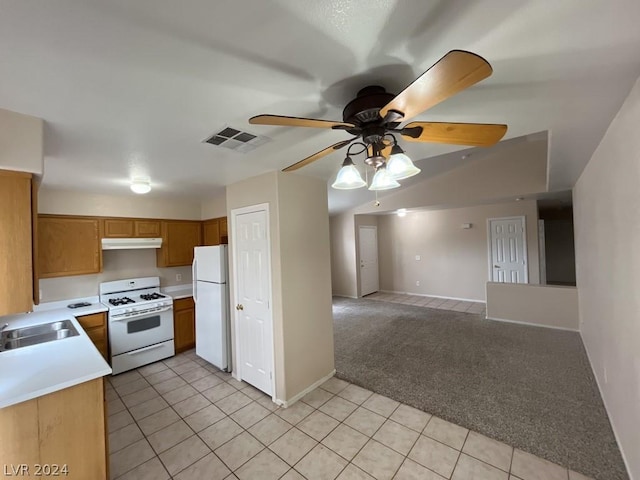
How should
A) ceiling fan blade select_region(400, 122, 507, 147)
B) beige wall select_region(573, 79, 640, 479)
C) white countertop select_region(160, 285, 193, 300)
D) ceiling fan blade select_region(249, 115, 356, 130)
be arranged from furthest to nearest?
white countertop select_region(160, 285, 193, 300) < beige wall select_region(573, 79, 640, 479) < ceiling fan blade select_region(400, 122, 507, 147) < ceiling fan blade select_region(249, 115, 356, 130)

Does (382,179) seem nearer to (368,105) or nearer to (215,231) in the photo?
(368,105)

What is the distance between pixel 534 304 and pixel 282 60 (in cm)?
553

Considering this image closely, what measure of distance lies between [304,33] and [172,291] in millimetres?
4504

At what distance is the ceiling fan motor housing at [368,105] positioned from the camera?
1.27m

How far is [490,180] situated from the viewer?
15.8 ft

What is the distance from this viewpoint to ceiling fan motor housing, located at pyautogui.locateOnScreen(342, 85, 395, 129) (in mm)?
1271

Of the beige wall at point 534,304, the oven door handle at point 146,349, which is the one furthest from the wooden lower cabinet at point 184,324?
the beige wall at point 534,304

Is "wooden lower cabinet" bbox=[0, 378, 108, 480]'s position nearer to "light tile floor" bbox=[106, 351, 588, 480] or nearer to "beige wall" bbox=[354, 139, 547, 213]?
"light tile floor" bbox=[106, 351, 588, 480]

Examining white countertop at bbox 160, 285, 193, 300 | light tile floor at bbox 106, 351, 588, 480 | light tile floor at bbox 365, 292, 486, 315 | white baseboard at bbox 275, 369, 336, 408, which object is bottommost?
light tile floor at bbox 106, 351, 588, 480

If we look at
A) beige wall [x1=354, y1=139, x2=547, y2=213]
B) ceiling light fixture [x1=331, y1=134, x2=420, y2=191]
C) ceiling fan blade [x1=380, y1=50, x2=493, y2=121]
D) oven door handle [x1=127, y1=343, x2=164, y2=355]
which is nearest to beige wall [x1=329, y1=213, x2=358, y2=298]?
beige wall [x1=354, y1=139, x2=547, y2=213]

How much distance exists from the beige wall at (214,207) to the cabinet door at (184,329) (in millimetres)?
1547

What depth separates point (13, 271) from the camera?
5.00 feet

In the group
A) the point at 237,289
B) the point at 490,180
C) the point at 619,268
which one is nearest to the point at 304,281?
the point at 237,289

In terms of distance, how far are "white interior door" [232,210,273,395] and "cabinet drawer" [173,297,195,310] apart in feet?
4.35
